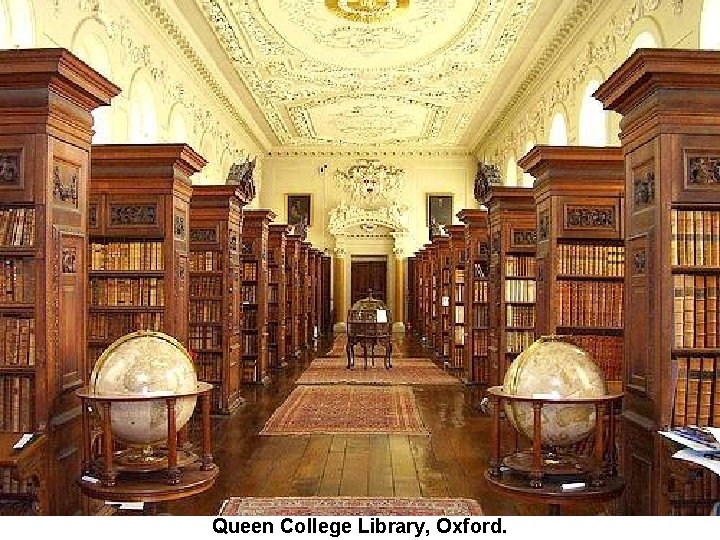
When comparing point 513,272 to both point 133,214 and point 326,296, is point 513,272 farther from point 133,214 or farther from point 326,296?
point 326,296

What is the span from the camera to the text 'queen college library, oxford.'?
483cm

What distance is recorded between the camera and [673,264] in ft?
16.4

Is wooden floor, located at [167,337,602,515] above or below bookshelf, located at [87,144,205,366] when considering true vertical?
below

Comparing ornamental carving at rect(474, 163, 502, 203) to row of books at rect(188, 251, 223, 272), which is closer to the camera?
row of books at rect(188, 251, 223, 272)

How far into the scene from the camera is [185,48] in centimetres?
1731

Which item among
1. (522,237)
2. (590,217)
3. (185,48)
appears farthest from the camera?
(185,48)

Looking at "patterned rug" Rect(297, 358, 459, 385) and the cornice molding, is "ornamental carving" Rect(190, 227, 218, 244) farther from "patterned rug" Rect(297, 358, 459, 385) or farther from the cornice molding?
the cornice molding

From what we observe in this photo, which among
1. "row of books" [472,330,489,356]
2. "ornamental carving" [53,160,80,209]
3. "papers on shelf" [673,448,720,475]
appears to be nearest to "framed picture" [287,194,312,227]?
"row of books" [472,330,489,356]

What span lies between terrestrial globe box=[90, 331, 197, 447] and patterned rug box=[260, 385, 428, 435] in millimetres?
4676

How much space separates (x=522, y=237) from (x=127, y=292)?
5.11 metres

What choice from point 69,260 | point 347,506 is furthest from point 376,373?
point 69,260

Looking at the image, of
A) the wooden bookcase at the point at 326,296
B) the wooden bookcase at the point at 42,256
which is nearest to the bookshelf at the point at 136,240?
the wooden bookcase at the point at 42,256

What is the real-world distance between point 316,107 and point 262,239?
10.8 meters

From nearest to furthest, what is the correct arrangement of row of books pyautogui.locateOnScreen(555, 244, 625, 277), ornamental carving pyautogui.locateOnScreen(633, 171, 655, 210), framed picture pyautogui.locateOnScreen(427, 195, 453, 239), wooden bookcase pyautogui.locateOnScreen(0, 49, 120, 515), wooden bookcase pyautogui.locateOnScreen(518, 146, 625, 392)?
wooden bookcase pyautogui.locateOnScreen(0, 49, 120, 515) < ornamental carving pyautogui.locateOnScreen(633, 171, 655, 210) < wooden bookcase pyautogui.locateOnScreen(518, 146, 625, 392) < row of books pyautogui.locateOnScreen(555, 244, 625, 277) < framed picture pyautogui.locateOnScreen(427, 195, 453, 239)
